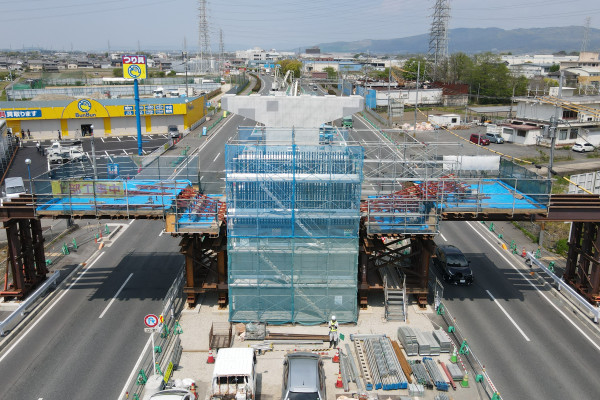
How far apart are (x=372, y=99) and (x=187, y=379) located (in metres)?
76.2

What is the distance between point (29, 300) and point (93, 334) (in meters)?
4.26

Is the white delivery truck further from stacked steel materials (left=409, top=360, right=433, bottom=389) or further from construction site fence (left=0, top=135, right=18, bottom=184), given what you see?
construction site fence (left=0, top=135, right=18, bottom=184)

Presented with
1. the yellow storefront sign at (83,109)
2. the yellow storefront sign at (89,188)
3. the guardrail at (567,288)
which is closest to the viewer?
the guardrail at (567,288)

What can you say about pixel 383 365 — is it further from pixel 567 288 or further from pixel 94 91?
pixel 94 91

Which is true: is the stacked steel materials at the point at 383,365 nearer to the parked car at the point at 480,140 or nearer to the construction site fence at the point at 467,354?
the construction site fence at the point at 467,354

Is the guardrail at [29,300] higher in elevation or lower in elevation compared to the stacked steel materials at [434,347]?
higher

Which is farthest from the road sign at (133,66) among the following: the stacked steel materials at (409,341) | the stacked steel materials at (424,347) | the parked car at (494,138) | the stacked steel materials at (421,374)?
the parked car at (494,138)

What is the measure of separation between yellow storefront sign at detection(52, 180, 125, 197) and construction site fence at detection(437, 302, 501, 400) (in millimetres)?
16105

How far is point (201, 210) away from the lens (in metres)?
23.1

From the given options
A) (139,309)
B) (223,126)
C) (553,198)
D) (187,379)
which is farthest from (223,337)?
(223,126)

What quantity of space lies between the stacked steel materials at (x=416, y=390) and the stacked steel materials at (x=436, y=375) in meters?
0.62

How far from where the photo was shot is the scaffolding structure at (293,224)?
20953 mm

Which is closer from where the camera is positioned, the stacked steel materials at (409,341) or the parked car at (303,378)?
the parked car at (303,378)

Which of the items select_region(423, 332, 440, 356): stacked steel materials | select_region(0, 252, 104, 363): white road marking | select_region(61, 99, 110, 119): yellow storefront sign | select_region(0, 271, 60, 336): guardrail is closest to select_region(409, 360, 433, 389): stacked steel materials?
select_region(423, 332, 440, 356): stacked steel materials
